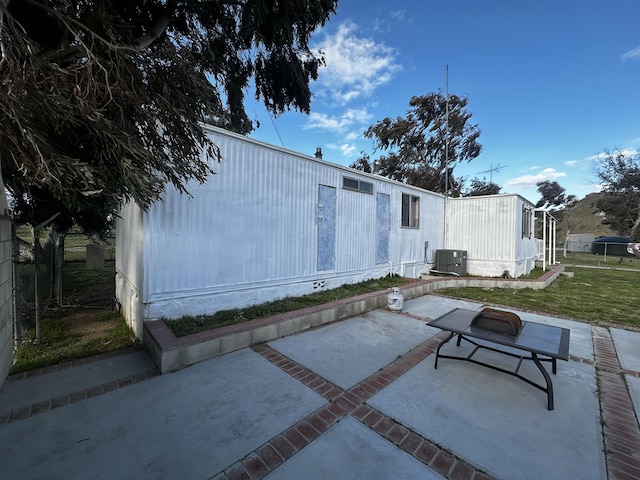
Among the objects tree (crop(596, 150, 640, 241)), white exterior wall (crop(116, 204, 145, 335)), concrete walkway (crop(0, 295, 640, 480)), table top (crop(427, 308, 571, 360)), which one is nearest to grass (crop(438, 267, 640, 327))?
concrete walkway (crop(0, 295, 640, 480))

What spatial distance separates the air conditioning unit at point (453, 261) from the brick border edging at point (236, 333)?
4.90 metres

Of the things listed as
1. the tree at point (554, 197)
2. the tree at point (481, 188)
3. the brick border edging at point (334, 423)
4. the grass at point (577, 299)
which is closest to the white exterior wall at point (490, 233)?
the grass at point (577, 299)

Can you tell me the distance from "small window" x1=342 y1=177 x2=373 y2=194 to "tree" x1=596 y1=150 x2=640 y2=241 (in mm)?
33627

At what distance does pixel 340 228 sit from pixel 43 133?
513cm

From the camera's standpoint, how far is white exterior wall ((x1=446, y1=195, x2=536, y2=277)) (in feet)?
29.2

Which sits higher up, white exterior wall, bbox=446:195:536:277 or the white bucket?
white exterior wall, bbox=446:195:536:277

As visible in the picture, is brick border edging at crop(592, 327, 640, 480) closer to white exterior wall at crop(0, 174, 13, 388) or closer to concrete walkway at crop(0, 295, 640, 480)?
concrete walkway at crop(0, 295, 640, 480)

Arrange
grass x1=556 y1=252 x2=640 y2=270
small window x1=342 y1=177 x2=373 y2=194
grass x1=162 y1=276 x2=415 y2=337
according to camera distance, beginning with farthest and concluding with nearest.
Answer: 1. grass x1=556 y1=252 x2=640 y2=270
2. small window x1=342 y1=177 x2=373 y2=194
3. grass x1=162 y1=276 x2=415 y2=337

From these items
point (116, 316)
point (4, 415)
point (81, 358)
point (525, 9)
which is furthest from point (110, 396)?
point (525, 9)

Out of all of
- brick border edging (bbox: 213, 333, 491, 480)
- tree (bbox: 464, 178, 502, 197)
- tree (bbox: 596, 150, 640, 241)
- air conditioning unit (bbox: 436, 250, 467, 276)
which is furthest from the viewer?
tree (bbox: 596, 150, 640, 241)

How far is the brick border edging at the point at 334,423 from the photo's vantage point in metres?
1.68

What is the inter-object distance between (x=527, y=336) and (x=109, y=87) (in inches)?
169

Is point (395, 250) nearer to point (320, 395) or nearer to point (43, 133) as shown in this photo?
point (320, 395)

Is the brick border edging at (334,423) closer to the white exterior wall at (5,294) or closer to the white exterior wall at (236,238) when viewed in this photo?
the white exterior wall at (236,238)
